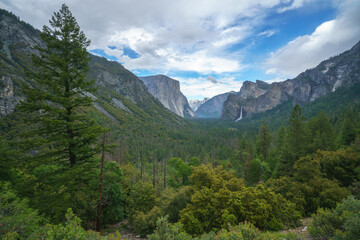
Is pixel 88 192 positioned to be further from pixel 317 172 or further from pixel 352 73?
pixel 352 73

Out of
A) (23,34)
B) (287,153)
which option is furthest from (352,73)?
(23,34)

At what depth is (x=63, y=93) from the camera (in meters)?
8.38

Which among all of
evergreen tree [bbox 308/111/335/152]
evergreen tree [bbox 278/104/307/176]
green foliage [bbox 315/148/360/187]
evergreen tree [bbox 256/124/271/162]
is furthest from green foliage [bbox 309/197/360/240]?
evergreen tree [bbox 256/124/271/162]

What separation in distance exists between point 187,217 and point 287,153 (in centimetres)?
2119

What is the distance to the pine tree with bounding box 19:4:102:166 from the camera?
783cm

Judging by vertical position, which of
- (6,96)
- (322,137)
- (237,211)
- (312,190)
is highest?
(6,96)

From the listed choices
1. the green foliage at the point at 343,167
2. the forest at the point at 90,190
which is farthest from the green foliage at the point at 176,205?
the green foliage at the point at 343,167

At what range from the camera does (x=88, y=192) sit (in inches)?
339

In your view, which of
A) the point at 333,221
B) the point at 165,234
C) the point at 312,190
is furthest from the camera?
the point at 312,190

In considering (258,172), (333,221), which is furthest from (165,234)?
(258,172)

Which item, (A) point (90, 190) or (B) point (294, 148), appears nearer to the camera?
(A) point (90, 190)

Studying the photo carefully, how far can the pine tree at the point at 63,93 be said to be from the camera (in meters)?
7.83

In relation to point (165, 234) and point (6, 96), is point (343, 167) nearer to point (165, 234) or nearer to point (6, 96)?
point (165, 234)

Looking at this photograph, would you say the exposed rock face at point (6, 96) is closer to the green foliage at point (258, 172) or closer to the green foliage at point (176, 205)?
the green foliage at point (176, 205)
